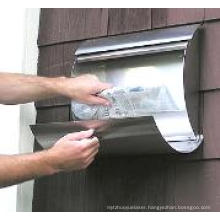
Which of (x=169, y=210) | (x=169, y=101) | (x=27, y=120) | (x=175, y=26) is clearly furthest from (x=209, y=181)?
(x=27, y=120)

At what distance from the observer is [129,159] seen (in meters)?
1.92

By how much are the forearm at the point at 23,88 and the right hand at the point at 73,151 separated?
247 millimetres

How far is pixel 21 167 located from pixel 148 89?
49 cm

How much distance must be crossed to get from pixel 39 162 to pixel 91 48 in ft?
1.68

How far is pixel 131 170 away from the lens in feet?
6.28

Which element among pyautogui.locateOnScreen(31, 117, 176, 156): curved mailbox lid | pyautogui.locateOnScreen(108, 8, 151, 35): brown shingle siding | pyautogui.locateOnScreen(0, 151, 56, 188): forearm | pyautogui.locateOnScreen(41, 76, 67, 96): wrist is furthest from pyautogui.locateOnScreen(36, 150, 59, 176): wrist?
pyautogui.locateOnScreen(108, 8, 151, 35): brown shingle siding

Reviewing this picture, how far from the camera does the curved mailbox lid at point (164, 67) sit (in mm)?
1805

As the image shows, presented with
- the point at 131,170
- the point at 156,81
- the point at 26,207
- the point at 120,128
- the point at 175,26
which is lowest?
the point at 26,207

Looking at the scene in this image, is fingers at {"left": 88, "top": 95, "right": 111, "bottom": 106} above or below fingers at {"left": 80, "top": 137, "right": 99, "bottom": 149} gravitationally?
above

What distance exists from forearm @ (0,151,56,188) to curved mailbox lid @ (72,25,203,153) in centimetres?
35

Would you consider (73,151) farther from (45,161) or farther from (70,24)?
(70,24)

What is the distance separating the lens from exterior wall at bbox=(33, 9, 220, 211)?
1.81 metres

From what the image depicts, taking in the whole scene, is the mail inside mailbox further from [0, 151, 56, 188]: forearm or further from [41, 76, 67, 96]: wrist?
[0, 151, 56, 188]: forearm

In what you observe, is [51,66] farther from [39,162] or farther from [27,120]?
[39,162]
